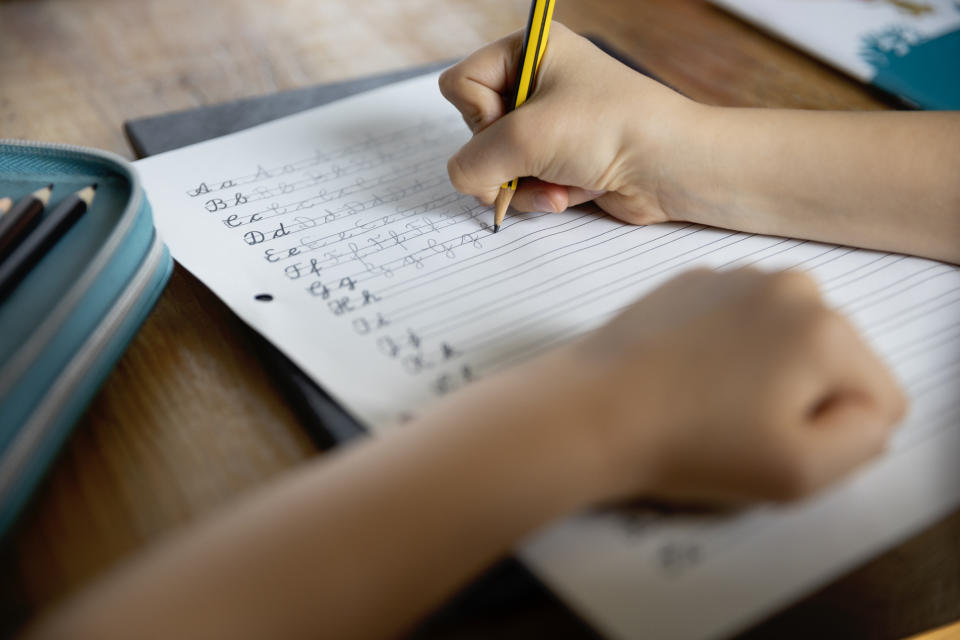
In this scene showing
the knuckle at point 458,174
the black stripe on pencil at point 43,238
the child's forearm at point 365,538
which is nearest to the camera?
the child's forearm at point 365,538

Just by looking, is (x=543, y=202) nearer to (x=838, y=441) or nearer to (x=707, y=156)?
(x=707, y=156)

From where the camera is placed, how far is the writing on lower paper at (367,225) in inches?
16.2

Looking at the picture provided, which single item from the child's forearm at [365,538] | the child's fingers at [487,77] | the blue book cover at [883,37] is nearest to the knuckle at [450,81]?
the child's fingers at [487,77]

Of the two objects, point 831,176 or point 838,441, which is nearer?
point 838,441

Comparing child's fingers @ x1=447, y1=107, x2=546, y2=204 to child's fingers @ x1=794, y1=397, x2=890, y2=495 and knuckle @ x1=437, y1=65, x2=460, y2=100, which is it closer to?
knuckle @ x1=437, y1=65, x2=460, y2=100

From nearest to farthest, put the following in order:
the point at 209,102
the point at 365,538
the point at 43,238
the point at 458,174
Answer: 1. the point at 365,538
2. the point at 43,238
3. the point at 458,174
4. the point at 209,102

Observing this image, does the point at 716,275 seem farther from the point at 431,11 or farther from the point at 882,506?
the point at 431,11

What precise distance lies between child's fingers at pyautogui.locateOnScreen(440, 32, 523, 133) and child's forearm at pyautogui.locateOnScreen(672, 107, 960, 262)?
0.12 metres

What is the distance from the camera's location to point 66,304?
1.14 ft

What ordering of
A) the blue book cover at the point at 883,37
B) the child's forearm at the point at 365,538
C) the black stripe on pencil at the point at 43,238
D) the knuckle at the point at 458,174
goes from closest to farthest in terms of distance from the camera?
the child's forearm at the point at 365,538 < the black stripe on pencil at the point at 43,238 < the knuckle at the point at 458,174 < the blue book cover at the point at 883,37

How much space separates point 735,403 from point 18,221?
0.35m

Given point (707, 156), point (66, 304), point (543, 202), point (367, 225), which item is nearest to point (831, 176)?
point (707, 156)

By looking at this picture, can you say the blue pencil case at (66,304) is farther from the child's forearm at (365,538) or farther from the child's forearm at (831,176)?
the child's forearm at (831,176)

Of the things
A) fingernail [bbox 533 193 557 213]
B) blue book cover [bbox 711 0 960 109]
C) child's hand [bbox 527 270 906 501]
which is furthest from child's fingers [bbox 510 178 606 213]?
blue book cover [bbox 711 0 960 109]
